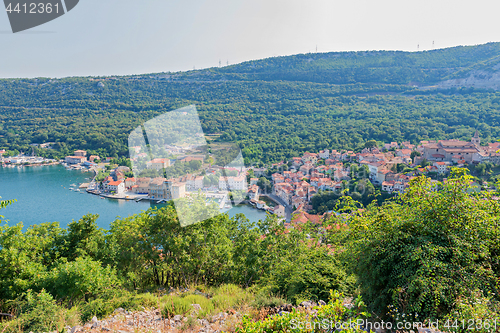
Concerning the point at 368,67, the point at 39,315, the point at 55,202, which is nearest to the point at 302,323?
the point at 39,315

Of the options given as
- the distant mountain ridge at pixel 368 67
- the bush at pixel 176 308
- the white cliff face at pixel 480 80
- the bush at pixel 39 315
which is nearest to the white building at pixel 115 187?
the bush at pixel 39 315

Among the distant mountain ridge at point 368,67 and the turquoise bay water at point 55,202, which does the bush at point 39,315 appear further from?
the distant mountain ridge at point 368,67

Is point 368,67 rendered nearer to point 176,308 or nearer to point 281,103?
point 281,103

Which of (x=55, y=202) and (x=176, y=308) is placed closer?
(x=176, y=308)

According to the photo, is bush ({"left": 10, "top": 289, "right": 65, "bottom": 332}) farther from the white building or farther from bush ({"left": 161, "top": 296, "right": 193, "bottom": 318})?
the white building

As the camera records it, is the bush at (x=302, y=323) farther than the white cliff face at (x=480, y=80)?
No

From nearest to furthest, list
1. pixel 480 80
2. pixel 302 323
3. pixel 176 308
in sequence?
pixel 302 323
pixel 176 308
pixel 480 80

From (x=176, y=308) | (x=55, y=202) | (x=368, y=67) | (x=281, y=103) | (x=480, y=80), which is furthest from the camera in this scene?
(x=368, y=67)
